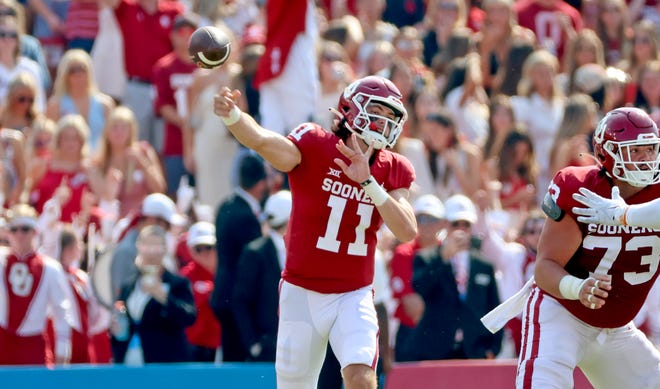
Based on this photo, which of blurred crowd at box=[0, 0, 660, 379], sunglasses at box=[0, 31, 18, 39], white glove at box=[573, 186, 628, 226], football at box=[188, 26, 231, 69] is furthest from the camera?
sunglasses at box=[0, 31, 18, 39]

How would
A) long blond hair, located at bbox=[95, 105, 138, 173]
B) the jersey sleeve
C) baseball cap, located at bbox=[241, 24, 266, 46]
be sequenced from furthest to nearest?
baseball cap, located at bbox=[241, 24, 266, 46], long blond hair, located at bbox=[95, 105, 138, 173], the jersey sleeve

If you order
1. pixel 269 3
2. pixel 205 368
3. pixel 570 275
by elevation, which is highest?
pixel 269 3

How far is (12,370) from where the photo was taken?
9.60 meters

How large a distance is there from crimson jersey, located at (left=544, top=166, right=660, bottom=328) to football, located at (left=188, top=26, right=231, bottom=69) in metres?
1.65

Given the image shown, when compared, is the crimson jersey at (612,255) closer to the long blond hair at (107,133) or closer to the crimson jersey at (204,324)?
the crimson jersey at (204,324)

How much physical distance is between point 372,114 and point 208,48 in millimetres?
864

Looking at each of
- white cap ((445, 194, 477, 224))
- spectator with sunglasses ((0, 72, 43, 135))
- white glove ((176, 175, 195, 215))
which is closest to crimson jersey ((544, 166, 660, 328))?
white cap ((445, 194, 477, 224))

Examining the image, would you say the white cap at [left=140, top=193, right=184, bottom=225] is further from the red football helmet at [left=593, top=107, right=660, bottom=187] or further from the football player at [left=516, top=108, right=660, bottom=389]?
the red football helmet at [left=593, top=107, right=660, bottom=187]

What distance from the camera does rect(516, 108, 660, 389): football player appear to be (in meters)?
7.48

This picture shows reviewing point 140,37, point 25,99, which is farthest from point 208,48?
point 140,37

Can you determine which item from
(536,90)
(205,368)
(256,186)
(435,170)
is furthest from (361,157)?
(536,90)

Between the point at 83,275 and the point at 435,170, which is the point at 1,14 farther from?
the point at 435,170

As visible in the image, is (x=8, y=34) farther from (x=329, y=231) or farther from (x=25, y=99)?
(x=329, y=231)

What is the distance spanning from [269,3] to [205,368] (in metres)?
3.64
